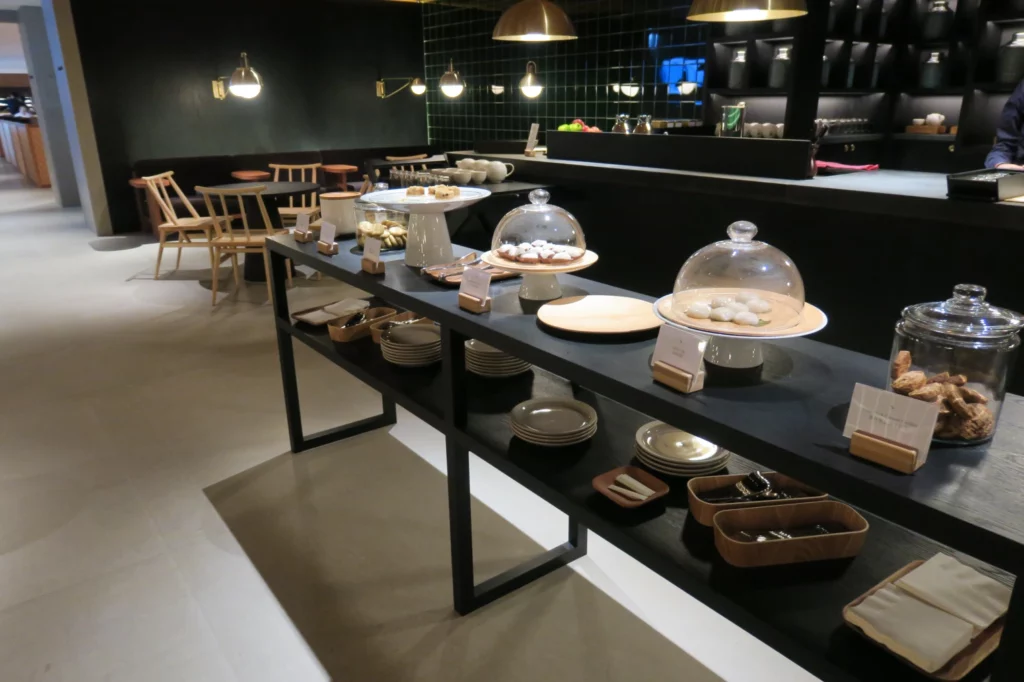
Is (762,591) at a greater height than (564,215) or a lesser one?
lesser

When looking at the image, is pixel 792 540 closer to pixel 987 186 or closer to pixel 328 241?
pixel 328 241

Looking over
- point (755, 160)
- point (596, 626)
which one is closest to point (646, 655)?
point (596, 626)

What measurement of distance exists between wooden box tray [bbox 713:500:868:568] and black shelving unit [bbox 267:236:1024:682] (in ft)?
0.06

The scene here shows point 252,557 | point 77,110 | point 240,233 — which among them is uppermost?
point 77,110

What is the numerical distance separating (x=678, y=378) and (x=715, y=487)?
1.15ft

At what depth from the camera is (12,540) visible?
2354mm

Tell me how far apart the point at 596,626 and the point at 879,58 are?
16.8 feet

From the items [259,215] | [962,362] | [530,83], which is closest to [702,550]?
[962,362]

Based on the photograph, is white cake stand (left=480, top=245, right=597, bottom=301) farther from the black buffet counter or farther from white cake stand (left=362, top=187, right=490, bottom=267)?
the black buffet counter

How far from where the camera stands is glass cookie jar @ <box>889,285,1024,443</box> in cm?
101

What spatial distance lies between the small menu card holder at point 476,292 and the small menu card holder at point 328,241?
829 mm

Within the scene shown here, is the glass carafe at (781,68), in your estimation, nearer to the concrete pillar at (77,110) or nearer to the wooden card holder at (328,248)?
the wooden card holder at (328,248)

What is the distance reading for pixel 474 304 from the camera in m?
1.65

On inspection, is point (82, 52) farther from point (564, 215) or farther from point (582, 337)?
point (582, 337)
